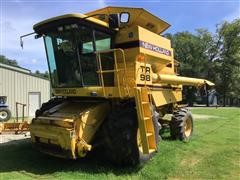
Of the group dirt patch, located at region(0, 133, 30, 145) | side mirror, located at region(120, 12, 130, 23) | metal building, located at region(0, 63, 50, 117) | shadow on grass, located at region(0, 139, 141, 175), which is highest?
side mirror, located at region(120, 12, 130, 23)

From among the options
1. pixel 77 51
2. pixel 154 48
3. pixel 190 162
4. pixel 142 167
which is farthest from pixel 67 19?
pixel 190 162

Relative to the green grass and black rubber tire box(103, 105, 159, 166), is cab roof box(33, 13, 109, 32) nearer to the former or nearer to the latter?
black rubber tire box(103, 105, 159, 166)

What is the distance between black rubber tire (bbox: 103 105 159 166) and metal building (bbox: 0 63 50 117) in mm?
18101

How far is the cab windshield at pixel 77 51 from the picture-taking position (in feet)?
28.2

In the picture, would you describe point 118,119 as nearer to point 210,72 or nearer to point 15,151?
point 15,151

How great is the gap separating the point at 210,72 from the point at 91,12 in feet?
142

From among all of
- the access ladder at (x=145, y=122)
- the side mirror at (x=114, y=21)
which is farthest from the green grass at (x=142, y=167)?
the side mirror at (x=114, y=21)

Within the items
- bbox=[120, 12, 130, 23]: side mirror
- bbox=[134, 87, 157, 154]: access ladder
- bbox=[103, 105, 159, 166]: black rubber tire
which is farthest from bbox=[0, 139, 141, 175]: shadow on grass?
bbox=[120, 12, 130, 23]: side mirror

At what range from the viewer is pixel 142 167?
27.0 feet

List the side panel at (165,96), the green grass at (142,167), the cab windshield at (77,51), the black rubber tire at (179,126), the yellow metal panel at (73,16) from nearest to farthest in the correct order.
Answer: the green grass at (142,167) → the yellow metal panel at (73,16) → the cab windshield at (77,51) → the side panel at (165,96) → the black rubber tire at (179,126)

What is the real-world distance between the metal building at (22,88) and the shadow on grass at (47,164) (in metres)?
16.3

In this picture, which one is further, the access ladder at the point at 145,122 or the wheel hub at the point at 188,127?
the wheel hub at the point at 188,127

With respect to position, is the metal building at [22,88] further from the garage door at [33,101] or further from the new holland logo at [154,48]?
the new holland logo at [154,48]

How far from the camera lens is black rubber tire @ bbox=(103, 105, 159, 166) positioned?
7.95 meters
